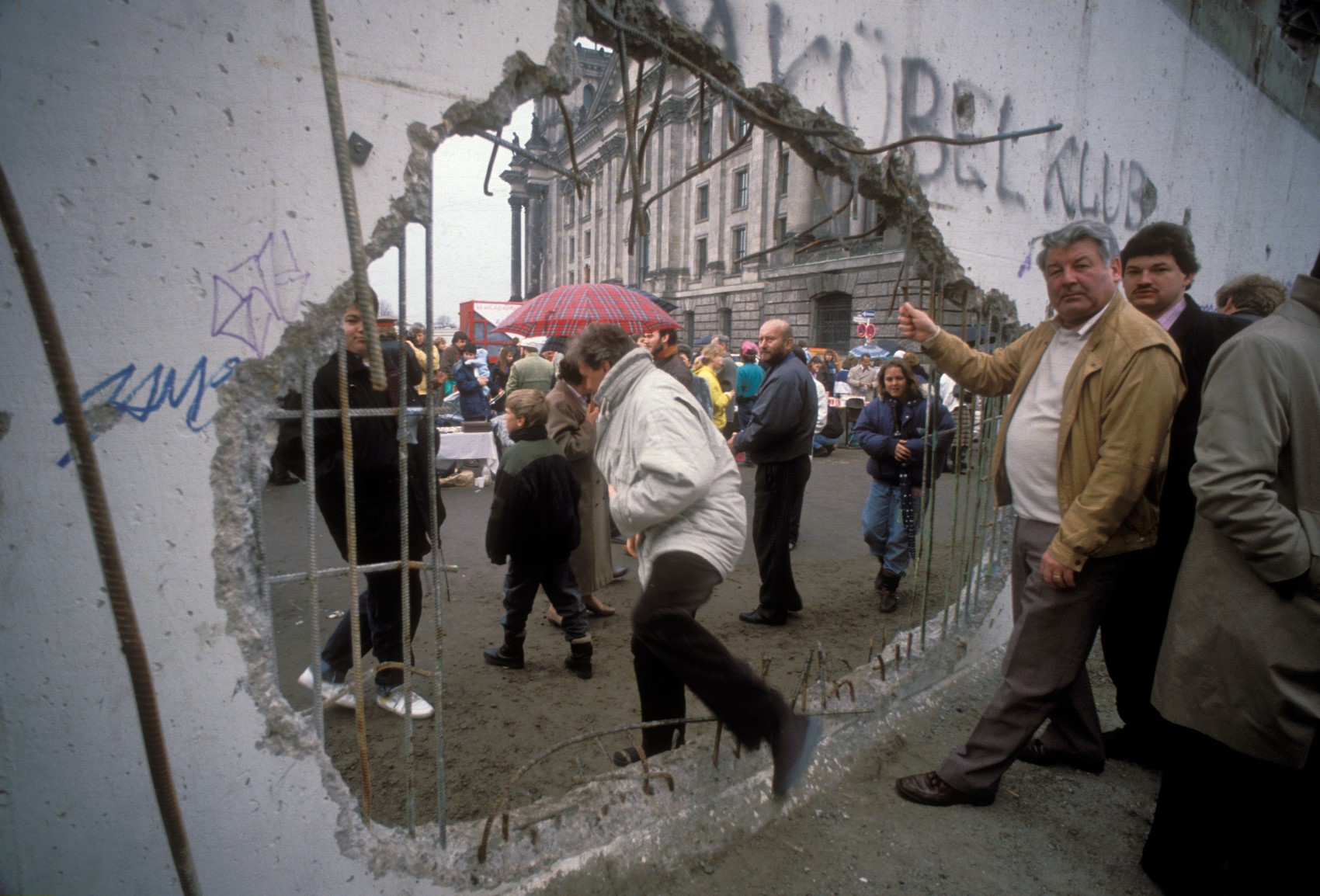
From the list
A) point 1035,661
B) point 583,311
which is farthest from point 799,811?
point 583,311

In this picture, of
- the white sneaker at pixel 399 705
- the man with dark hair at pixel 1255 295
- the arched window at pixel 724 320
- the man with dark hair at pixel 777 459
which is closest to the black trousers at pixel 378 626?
the white sneaker at pixel 399 705

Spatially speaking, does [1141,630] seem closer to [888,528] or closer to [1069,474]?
[1069,474]

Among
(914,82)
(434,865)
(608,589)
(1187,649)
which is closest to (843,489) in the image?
(608,589)

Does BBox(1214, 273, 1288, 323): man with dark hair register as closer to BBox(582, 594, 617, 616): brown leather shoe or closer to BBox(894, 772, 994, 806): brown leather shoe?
BBox(894, 772, 994, 806): brown leather shoe

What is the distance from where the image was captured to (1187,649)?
2.19 meters

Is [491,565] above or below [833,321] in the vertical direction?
below

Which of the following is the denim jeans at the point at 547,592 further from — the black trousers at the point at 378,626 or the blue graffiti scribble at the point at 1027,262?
the blue graffiti scribble at the point at 1027,262

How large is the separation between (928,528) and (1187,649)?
1591mm

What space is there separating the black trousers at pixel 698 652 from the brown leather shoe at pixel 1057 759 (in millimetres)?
1272

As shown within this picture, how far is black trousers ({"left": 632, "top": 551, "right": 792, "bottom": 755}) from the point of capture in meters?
2.41

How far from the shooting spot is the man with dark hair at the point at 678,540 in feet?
7.98

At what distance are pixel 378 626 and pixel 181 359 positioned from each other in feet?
6.21

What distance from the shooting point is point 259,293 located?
1680mm

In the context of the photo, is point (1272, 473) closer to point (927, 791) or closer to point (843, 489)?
point (927, 791)
